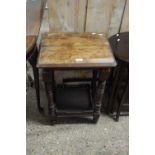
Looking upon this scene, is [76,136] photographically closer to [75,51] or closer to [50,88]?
[50,88]

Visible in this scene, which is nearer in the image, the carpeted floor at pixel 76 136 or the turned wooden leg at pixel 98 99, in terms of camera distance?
the turned wooden leg at pixel 98 99

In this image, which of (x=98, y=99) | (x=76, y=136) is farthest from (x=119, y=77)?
(x=76, y=136)

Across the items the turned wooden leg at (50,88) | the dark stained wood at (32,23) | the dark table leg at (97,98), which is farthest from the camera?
the dark table leg at (97,98)

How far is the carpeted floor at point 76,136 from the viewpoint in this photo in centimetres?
137

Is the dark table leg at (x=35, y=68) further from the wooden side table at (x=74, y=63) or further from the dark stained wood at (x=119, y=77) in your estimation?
the dark stained wood at (x=119, y=77)

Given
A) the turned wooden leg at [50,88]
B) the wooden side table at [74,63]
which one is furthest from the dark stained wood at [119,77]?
the turned wooden leg at [50,88]

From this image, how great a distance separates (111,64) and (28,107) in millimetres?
823

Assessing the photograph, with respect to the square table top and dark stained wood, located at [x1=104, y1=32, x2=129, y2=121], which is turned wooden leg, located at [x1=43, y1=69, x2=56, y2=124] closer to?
the square table top

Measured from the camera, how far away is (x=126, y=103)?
57.9 inches

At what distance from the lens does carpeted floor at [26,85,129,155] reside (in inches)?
54.1

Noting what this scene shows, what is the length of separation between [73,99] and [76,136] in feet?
0.85

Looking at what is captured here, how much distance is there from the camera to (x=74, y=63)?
41.3 inches

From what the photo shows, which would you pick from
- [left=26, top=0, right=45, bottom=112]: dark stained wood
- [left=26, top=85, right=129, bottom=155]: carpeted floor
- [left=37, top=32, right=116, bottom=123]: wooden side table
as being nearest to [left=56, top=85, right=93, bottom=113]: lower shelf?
[left=37, top=32, right=116, bottom=123]: wooden side table
